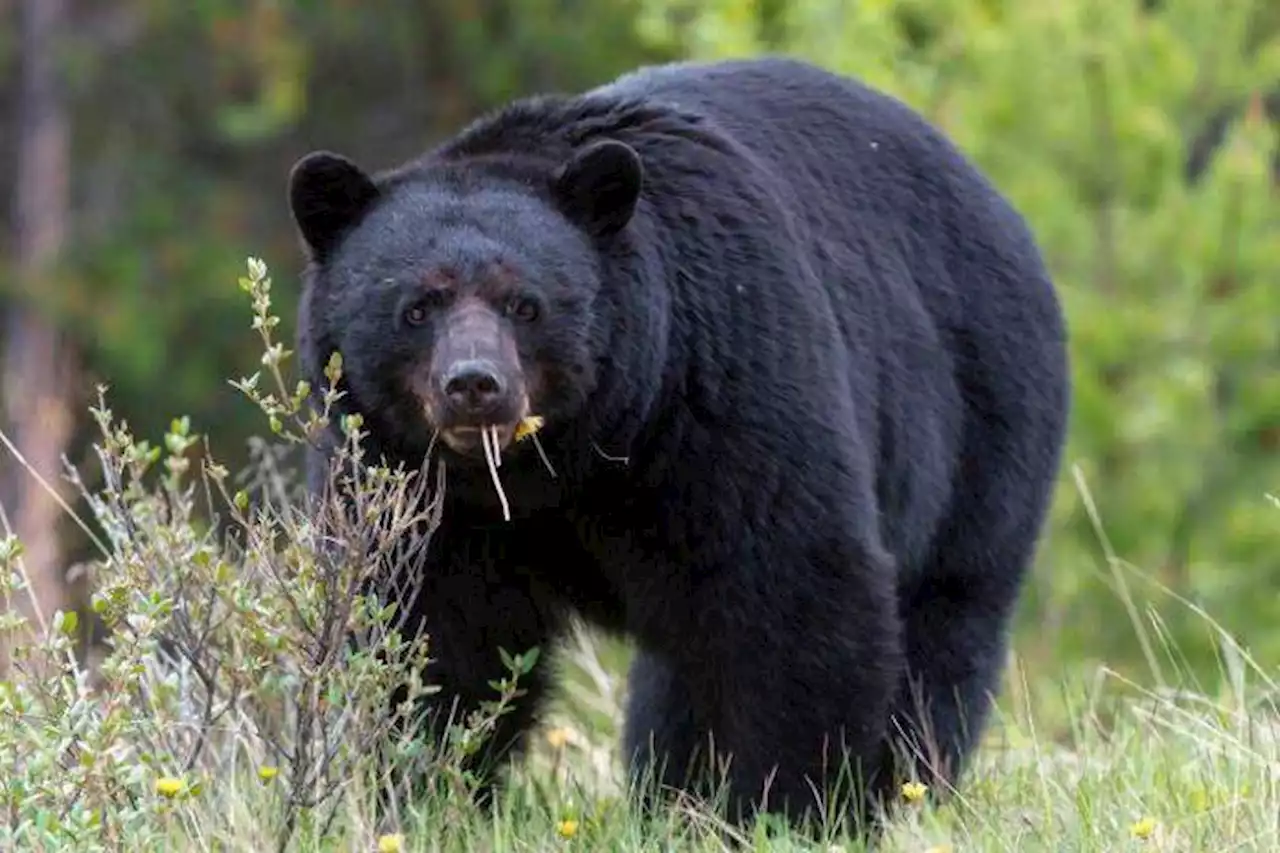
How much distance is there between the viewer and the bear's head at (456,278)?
196 inches

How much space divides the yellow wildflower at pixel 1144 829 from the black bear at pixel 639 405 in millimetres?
1122

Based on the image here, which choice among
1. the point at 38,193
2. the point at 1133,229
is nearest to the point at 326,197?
the point at 1133,229

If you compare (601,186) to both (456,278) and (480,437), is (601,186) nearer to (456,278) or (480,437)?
(456,278)

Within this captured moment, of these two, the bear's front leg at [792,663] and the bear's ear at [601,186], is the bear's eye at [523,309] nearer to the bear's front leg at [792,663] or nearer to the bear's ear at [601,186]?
the bear's ear at [601,186]

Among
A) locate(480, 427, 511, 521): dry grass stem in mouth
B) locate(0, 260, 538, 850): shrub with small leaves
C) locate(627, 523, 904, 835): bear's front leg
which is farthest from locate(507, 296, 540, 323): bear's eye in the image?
locate(627, 523, 904, 835): bear's front leg

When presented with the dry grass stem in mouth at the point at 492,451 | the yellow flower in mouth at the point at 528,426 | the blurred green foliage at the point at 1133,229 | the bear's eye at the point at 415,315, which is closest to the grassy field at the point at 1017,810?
the dry grass stem in mouth at the point at 492,451

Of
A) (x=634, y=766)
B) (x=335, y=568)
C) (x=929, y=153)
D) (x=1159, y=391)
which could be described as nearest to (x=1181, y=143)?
(x=1159, y=391)

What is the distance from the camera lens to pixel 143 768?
446 cm

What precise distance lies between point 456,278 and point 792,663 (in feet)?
3.44

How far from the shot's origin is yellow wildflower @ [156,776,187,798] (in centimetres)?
436

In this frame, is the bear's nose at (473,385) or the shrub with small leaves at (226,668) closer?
the shrub with small leaves at (226,668)

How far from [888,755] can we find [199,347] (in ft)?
50.2

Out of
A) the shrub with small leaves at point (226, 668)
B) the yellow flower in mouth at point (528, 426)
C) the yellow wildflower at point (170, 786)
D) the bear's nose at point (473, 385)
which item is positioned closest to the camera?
the yellow wildflower at point (170, 786)

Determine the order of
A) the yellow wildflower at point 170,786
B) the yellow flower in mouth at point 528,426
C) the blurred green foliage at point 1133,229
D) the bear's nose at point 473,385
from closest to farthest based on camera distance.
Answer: the yellow wildflower at point 170,786, the bear's nose at point 473,385, the yellow flower in mouth at point 528,426, the blurred green foliage at point 1133,229
